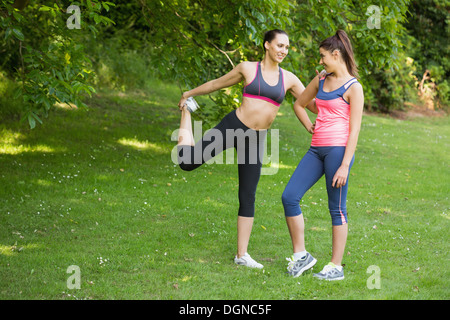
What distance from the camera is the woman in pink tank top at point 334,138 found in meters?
4.19

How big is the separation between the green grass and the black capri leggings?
31.4 inches

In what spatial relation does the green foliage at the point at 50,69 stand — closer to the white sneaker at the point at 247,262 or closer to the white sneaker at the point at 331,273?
the white sneaker at the point at 247,262

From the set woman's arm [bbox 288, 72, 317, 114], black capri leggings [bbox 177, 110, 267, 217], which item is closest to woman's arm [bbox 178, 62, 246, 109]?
black capri leggings [bbox 177, 110, 267, 217]

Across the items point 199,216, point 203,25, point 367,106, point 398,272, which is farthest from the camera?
point 367,106

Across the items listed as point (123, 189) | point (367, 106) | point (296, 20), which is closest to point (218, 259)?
point (123, 189)

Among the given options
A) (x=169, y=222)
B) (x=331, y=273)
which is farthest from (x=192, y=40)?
(x=331, y=273)

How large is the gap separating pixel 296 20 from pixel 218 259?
16.2ft

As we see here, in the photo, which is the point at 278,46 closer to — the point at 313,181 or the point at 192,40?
the point at 313,181

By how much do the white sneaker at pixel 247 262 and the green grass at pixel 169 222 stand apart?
0.10 meters

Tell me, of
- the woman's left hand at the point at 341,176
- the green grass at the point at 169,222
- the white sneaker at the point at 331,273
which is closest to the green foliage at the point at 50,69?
the green grass at the point at 169,222

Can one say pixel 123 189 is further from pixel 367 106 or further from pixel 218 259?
pixel 367 106

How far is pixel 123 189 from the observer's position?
752 centimetres

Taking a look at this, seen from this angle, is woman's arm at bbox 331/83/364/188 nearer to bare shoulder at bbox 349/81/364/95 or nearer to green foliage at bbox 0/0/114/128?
bare shoulder at bbox 349/81/364/95

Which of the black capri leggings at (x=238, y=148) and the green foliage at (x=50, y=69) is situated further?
the green foliage at (x=50, y=69)
